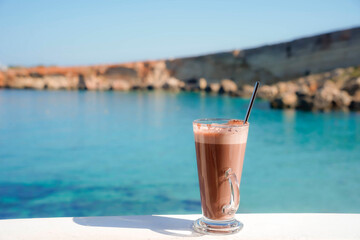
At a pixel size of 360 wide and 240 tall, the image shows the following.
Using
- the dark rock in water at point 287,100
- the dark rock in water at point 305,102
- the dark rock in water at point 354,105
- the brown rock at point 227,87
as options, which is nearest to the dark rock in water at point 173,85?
the brown rock at point 227,87

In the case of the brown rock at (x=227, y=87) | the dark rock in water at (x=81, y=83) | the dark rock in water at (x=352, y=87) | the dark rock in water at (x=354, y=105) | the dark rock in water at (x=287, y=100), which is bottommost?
the dark rock in water at (x=354, y=105)

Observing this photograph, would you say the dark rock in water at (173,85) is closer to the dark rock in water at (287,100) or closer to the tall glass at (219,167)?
the dark rock in water at (287,100)

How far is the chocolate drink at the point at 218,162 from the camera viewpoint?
84 cm

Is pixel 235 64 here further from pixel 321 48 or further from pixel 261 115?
pixel 261 115

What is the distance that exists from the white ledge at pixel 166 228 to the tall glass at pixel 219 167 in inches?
2.0

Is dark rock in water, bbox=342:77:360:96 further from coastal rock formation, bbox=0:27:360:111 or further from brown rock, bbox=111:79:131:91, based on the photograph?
brown rock, bbox=111:79:131:91

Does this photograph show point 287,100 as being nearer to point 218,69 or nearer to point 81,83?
point 218,69

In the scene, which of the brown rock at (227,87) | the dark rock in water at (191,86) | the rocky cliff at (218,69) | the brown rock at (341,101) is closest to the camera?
the brown rock at (341,101)

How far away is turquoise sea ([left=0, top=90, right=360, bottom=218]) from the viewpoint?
5551 millimetres

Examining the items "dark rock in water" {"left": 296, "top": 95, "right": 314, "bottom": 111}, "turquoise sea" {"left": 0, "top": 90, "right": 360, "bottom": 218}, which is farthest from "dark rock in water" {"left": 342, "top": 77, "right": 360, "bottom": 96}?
"turquoise sea" {"left": 0, "top": 90, "right": 360, "bottom": 218}

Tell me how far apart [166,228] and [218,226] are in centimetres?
11

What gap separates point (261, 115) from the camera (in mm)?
14062

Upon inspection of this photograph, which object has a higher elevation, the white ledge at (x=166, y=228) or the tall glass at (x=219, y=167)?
the tall glass at (x=219, y=167)

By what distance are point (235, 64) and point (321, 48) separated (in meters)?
7.72
